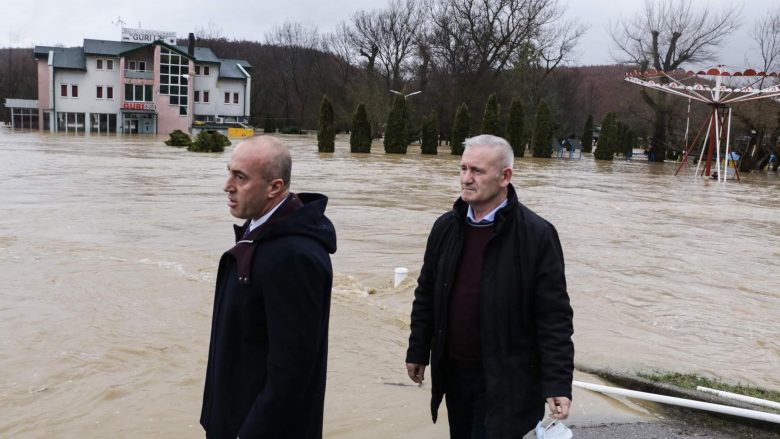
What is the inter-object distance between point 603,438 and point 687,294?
5.11 meters

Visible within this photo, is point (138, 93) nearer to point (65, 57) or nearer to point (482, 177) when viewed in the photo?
point (65, 57)

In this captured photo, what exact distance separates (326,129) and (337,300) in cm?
3283

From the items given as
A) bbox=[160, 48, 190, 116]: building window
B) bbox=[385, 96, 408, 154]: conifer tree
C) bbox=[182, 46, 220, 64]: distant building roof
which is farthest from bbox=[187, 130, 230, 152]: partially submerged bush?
bbox=[182, 46, 220, 64]: distant building roof

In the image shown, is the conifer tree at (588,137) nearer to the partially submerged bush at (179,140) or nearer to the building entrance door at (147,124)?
the partially submerged bush at (179,140)

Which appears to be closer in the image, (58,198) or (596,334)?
(596,334)

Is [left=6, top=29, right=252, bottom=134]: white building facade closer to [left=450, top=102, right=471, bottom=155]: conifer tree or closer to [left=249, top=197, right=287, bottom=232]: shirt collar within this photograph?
[left=450, top=102, right=471, bottom=155]: conifer tree

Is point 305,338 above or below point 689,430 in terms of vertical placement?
above

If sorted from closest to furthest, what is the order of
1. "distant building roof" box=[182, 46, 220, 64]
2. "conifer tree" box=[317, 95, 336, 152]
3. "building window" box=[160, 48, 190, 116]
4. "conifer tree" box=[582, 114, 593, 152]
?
"conifer tree" box=[317, 95, 336, 152] → "conifer tree" box=[582, 114, 593, 152] → "building window" box=[160, 48, 190, 116] → "distant building roof" box=[182, 46, 220, 64]

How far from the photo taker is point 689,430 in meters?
4.79

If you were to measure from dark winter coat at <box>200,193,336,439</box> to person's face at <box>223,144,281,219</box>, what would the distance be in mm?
78

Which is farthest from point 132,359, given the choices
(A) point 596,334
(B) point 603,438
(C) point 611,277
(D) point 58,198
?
(D) point 58,198

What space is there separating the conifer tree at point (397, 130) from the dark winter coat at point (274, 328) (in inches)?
1601

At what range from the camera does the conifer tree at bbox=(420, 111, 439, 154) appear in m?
45.4

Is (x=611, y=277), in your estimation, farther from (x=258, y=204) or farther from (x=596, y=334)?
(x=258, y=204)
